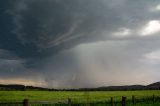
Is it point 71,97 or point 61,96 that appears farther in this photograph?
point 61,96

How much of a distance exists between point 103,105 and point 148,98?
1833 cm

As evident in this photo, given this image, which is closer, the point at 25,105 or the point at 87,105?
the point at 25,105

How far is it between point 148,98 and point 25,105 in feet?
138

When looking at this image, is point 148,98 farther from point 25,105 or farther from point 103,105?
point 25,105

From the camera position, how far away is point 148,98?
57.6 m

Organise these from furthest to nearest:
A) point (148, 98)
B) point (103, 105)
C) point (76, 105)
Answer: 1. point (148, 98)
2. point (103, 105)
3. point (76, 105)

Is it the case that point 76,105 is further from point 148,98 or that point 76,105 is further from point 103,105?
point 148,98

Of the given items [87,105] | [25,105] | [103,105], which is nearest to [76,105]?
[87,105]

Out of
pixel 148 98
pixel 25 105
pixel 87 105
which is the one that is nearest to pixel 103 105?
pixel 87 105

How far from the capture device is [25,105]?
18.9m

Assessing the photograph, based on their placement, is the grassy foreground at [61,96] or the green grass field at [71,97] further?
the grassy foreground at [61,96]

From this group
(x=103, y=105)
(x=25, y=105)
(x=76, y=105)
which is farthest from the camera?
(x=103, y=105)

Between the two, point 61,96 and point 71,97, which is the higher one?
point 61,96

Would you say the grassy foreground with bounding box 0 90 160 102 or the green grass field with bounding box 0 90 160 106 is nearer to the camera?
the green grass field with bounding box 0 90 160 106
